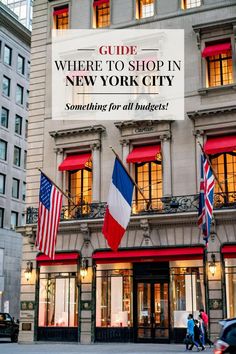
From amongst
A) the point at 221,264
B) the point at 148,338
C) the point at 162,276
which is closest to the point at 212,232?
the point at 221,264

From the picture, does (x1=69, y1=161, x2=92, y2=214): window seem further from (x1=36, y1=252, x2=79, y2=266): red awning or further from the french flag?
the french flag

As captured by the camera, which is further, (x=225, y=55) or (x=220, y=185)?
(x=225, y=55)

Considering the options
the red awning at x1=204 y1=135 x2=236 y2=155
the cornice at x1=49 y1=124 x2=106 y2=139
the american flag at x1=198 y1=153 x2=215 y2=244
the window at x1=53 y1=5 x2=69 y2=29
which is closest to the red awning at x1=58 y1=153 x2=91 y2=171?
the cornice at x1=49 y1=124 x2=106 y2=139

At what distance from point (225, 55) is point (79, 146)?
927 cm

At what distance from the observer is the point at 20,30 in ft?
195

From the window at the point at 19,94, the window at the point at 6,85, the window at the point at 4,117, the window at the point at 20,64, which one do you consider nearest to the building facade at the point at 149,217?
the window at the point at 4,117

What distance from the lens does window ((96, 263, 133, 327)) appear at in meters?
28.7

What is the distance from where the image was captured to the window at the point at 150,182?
29.4 m

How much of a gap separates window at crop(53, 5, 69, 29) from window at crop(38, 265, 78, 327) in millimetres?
14506

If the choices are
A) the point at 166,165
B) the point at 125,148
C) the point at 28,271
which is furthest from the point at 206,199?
the point at 28,271

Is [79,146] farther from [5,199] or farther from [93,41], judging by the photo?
[5,199]

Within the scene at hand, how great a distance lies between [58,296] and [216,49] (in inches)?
603

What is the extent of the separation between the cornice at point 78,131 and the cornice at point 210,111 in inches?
200

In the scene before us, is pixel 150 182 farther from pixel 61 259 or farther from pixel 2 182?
pixel 2 182
